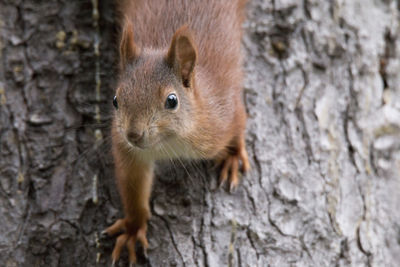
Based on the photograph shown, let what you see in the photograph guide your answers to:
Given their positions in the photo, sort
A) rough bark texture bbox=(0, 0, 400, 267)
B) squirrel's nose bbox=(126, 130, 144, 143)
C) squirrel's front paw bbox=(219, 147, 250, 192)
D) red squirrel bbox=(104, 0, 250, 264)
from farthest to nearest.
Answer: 1. squirrel's front paw bbox=(219, 147, 250, 192)
2. rough bark texture bbox=(0, 0, 400, 267)
3. red squirrel bbox=(104, 0, 250, 264)
4. squirrel's nose bbox=(126, 130, 144, 143)

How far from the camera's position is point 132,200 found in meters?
2.90

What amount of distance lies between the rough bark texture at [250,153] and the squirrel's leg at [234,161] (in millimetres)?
53

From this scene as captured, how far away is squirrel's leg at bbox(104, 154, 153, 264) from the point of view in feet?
9.48

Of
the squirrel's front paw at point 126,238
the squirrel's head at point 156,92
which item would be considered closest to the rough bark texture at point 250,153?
the squirrel's front paw at point 126,238

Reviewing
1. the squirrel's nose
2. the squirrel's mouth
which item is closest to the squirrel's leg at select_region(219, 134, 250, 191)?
the squirrel's mouth

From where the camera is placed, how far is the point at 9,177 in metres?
2.99

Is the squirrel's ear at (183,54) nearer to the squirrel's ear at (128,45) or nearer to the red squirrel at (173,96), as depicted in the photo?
the red squirrel at (173,96)

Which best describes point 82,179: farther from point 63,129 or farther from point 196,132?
point 196,132

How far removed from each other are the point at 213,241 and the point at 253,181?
0.49 metres

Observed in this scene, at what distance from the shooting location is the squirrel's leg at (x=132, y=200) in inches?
114

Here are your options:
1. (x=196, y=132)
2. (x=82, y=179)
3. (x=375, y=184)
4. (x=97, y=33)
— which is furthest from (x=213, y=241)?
(x=97, y=33)

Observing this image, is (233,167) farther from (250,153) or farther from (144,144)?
(144,144)

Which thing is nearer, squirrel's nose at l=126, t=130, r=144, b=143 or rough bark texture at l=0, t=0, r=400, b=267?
squirrel's nose at l=126, t=130, r=144, b=143

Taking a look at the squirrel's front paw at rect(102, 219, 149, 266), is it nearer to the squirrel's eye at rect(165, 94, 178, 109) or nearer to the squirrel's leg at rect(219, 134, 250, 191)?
the squirrel's leg at rect(219, 134, 250, 191)
